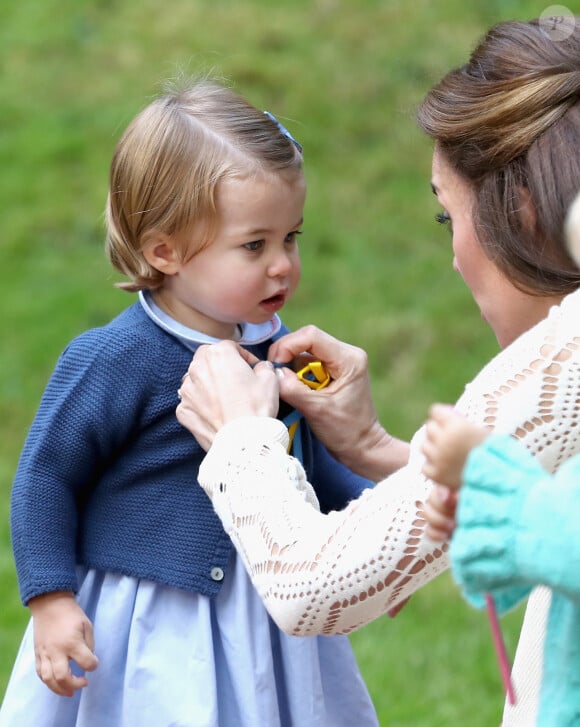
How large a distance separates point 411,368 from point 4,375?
1956 millimetres

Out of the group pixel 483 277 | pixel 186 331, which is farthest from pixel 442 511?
pixel 186 331

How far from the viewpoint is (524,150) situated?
6.91 feet

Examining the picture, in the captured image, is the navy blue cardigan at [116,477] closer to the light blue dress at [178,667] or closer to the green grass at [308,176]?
the light blue dress at [178,667]

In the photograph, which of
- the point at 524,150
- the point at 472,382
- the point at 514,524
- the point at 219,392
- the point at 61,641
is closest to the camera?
the point at 514,524

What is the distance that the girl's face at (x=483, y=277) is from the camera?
2176 millimetres

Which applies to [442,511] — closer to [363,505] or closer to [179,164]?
[363,505]

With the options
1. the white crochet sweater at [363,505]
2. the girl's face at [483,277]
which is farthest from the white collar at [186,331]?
the girl's face at [483,277]

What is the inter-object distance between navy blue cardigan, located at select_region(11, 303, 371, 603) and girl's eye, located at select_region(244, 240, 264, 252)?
0.24 meters

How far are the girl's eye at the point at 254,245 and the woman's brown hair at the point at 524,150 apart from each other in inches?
17.3

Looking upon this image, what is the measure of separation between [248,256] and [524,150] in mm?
619

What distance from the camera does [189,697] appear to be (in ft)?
8.02

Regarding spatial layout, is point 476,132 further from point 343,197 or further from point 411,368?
point 343,197

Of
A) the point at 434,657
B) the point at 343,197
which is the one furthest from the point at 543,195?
the point at 343,197

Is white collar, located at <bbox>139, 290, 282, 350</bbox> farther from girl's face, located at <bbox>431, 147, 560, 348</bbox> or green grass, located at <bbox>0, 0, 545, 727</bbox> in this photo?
green grass, located at <bbox>0, 0, 545, 727</bbox>
